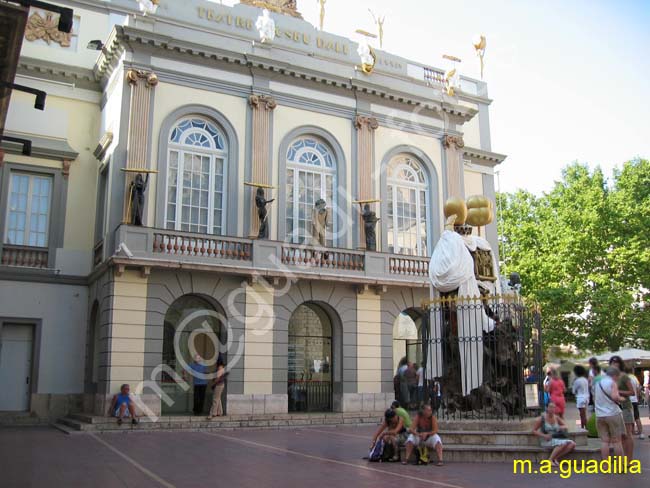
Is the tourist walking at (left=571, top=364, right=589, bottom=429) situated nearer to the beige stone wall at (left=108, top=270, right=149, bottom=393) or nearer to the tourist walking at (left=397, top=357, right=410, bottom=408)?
the tourist walking at (left=397, top=357, right=410, bottom=408)

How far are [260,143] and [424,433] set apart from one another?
1349 cm

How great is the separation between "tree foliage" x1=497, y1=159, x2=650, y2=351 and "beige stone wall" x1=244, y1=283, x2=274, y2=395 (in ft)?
57.8

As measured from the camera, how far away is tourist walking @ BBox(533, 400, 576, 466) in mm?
10523

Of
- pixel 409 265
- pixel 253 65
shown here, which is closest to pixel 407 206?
pixel 409 265

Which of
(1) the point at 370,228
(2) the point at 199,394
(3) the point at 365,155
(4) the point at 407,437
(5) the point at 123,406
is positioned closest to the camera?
(4) the point at 407,437

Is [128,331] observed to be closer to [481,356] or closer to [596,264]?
[481,356]

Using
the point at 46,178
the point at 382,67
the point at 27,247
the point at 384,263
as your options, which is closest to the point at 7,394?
the point at 27,247

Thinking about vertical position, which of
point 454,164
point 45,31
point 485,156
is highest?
point 45,31

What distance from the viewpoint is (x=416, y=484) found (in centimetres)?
924

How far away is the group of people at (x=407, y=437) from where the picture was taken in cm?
1119

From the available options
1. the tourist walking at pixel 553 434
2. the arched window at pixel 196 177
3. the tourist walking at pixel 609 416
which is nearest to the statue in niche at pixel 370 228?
the arched window at pixel 196 177

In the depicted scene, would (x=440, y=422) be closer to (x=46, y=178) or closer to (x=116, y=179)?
(x=116, y=179)

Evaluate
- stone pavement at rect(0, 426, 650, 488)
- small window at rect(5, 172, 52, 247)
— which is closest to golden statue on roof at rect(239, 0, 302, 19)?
small window at rect(5, 172, 52, 247)

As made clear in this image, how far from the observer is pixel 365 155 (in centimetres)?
2441
